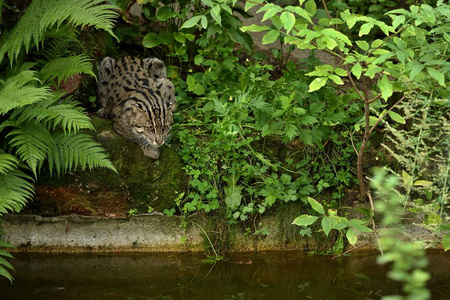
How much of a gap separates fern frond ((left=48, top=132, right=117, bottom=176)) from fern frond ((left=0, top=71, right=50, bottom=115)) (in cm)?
44

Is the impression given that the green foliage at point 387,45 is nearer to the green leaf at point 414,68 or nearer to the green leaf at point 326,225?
the green leaf at point 414,68

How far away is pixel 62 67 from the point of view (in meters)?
5.80

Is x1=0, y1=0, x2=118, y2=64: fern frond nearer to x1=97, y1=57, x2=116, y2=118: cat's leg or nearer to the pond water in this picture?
x1=97, y1=57, x2=116, y2=118: cat's leg

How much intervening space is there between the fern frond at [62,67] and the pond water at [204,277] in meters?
1.68

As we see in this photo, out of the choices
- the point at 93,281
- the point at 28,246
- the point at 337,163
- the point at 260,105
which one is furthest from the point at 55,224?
the point at 337,163

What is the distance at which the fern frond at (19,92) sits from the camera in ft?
16.7

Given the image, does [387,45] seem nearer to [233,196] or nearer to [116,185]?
[233,196]

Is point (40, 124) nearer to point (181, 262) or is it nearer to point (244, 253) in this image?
point (181, 262)

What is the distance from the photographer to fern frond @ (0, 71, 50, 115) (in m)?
5.08

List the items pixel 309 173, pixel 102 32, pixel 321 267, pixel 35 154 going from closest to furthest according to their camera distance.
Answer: pixel 35 154 < pixel 321 267 < pixel 309 173 < pixel 102 32

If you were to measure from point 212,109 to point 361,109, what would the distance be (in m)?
1.58

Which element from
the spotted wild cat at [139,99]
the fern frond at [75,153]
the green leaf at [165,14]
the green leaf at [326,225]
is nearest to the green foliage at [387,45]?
the green leaf at [326,225]

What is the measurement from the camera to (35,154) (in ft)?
17.4

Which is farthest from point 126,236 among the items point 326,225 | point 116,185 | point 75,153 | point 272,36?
point 272,36
